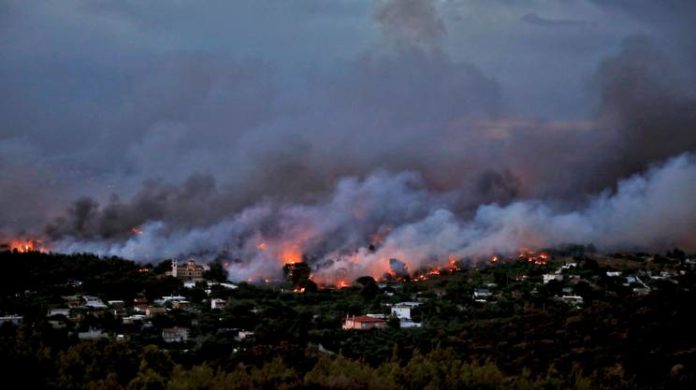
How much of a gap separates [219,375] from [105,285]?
3944 cm

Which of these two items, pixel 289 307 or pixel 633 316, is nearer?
pixel 633 316

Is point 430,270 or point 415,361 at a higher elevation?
point 430,270

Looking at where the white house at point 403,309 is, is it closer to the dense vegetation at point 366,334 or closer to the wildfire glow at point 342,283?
the dense vegetation at point 366,334

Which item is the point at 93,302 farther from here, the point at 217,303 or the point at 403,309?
the point at 403,309

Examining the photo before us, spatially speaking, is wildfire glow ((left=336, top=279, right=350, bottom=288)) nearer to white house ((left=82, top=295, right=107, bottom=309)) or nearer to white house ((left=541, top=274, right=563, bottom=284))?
white house ((left=541, top=274, right=563, bottom=284))

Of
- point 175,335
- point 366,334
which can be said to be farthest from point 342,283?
point 175,335

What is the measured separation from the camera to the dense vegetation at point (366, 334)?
14.7m

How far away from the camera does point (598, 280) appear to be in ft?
162

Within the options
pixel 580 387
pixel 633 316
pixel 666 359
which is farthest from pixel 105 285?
pixel 580 387

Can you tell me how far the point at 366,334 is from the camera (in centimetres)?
3484

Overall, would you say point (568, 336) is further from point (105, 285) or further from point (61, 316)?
point (105, 285)

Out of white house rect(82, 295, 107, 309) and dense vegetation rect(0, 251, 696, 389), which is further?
white house rect(82, 295, 107, 309)

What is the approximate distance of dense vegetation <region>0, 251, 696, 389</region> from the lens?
14711 mm

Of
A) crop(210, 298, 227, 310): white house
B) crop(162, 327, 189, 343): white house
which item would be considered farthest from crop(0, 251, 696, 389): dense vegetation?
crop(210, 298, 227, 310): white house
